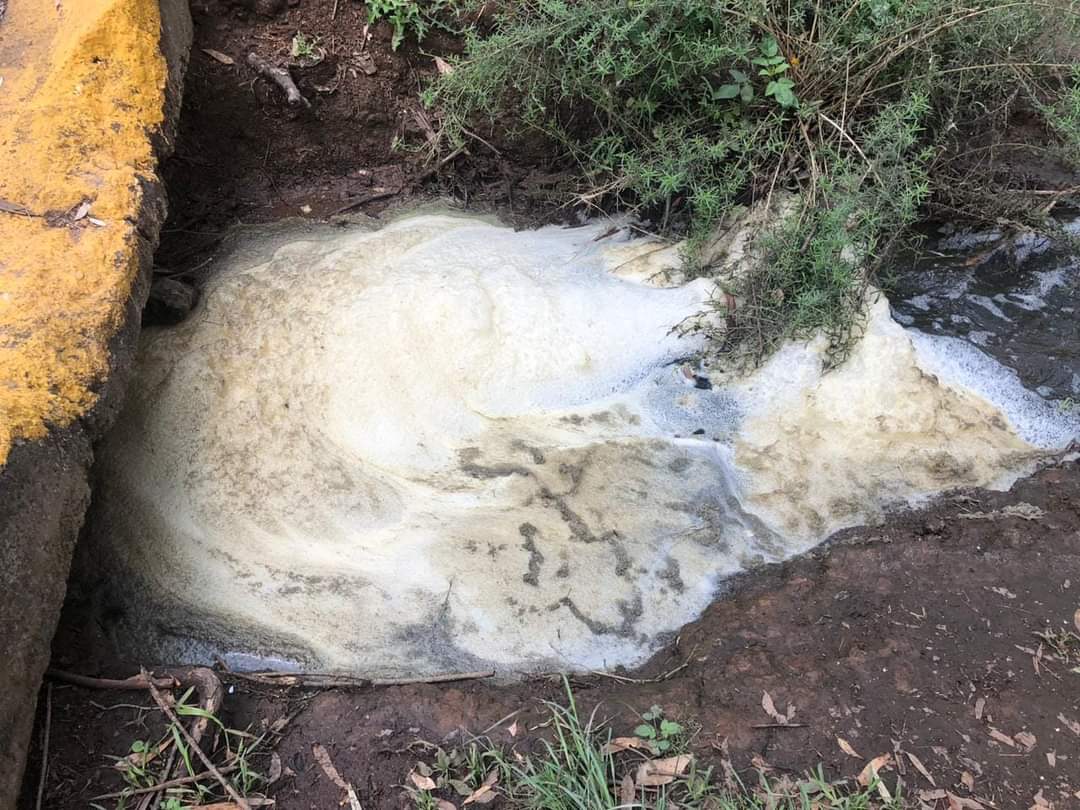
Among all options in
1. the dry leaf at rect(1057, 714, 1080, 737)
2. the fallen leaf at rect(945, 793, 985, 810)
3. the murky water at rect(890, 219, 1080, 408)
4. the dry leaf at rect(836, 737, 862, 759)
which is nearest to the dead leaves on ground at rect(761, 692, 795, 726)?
the dry leaf at rect(836, 737, 862, 759)

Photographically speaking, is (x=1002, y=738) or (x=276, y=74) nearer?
(x=1002, y=738)

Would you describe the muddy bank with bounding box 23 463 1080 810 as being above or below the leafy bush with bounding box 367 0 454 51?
below

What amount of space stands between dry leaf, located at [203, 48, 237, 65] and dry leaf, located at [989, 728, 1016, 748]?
3557mm

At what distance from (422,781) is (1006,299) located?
2.92 metres

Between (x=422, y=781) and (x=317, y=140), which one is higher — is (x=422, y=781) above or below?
below

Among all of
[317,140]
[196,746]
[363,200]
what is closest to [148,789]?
[196,746]

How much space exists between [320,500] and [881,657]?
1.82 metres

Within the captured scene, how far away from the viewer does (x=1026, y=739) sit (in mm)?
1952

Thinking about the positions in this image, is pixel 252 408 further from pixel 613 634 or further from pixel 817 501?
pixel 817 501

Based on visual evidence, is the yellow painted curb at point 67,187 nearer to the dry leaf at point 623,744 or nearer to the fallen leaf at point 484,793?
the fallen leaf at point 484,793

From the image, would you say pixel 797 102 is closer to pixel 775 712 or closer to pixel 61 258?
pixel 775 712

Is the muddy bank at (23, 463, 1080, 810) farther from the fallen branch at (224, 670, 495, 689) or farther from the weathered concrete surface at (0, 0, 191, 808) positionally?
the weathered concrete surface at (0, 0, 191, 808)

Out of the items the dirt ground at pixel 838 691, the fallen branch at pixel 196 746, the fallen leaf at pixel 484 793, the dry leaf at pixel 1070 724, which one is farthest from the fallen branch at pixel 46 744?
the dry leaf at pixel 1070 724

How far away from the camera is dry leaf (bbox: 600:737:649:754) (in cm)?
198
